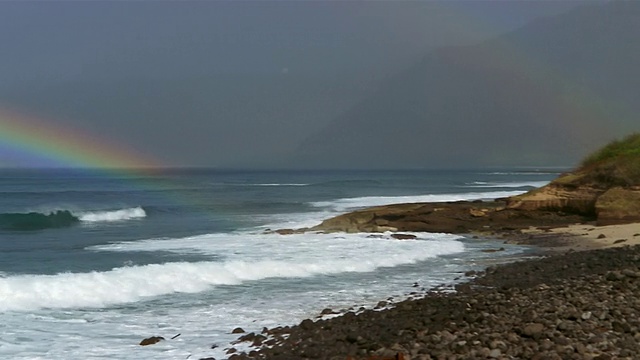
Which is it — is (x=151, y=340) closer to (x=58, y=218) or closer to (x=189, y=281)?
(x=189, y=281)

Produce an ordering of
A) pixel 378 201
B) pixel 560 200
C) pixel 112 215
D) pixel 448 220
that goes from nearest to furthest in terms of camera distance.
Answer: pixel 448 220 < pixel 560 200 < pixel 112 215 < pixel 378 201

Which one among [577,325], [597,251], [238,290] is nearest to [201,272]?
[238,290]

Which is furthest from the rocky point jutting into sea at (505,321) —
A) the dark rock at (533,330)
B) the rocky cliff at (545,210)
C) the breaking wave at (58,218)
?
the breaking wave at (58,218)

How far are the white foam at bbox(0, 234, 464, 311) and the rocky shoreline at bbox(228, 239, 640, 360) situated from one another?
4894 mm

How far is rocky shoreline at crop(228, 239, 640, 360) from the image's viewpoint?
25.7ft

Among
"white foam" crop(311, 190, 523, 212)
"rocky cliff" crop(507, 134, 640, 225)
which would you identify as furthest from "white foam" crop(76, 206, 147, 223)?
"rocky cliff" crop(507, 134, 640, 225)

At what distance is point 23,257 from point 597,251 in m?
17.5

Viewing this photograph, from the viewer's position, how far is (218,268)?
16422 millimetres

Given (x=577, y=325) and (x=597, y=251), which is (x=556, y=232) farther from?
(x=577, y=325)

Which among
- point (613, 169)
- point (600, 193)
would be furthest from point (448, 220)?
point (613, 169)

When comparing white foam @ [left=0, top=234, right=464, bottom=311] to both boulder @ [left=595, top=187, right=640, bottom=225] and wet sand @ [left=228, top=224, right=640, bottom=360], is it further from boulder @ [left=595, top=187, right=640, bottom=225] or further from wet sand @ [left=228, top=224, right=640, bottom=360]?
boulder @ [left=595, top=187, right=640, bottom=225]

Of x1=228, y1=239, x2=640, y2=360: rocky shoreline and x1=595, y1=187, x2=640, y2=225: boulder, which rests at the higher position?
x1=595, y1=187, x2=640, y2=225: boulder

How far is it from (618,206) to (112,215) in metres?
30.9

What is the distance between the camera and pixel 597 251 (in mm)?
17906
